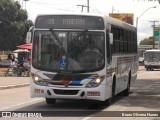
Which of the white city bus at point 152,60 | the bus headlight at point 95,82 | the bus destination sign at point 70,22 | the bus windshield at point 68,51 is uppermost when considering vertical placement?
Answer: the bus destination sign at point 70,22

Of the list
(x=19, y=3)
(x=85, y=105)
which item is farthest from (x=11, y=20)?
(x=85, y=105)

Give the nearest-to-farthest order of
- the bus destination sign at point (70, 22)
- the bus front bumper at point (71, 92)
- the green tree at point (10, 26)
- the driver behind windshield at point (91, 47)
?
the bus front bumper at point (71, 92) → the driver behind windshield at point (91, 47) → the bus destination sign at point (70, 22) → the green tree at point (10, 26)

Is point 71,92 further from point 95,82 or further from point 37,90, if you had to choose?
point 37,90

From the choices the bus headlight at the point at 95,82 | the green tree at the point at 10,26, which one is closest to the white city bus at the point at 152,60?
the green tree at the point at 10,26

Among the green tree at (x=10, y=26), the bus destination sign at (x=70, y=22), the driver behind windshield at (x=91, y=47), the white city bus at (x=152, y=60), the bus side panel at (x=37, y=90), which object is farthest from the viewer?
the white city bus at (x=152, y=60)

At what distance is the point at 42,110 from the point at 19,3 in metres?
47.1

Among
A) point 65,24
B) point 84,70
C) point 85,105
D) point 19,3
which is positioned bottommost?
point 85,105

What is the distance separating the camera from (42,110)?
14.6 metres

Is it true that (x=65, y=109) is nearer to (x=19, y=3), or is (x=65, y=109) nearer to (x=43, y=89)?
(x=43, y=89)

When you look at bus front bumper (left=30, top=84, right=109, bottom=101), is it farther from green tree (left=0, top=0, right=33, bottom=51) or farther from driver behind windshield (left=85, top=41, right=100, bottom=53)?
green tree (left=0, top=0, right=33, bottom=51)

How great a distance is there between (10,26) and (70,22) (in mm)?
42960

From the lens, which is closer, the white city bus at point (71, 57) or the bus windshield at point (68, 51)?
the white city bus at point (71, 57)

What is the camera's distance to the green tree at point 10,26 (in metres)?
56.8

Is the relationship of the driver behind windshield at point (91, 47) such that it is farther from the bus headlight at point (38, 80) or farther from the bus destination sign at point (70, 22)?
the bus headlight at point (38, 80)
